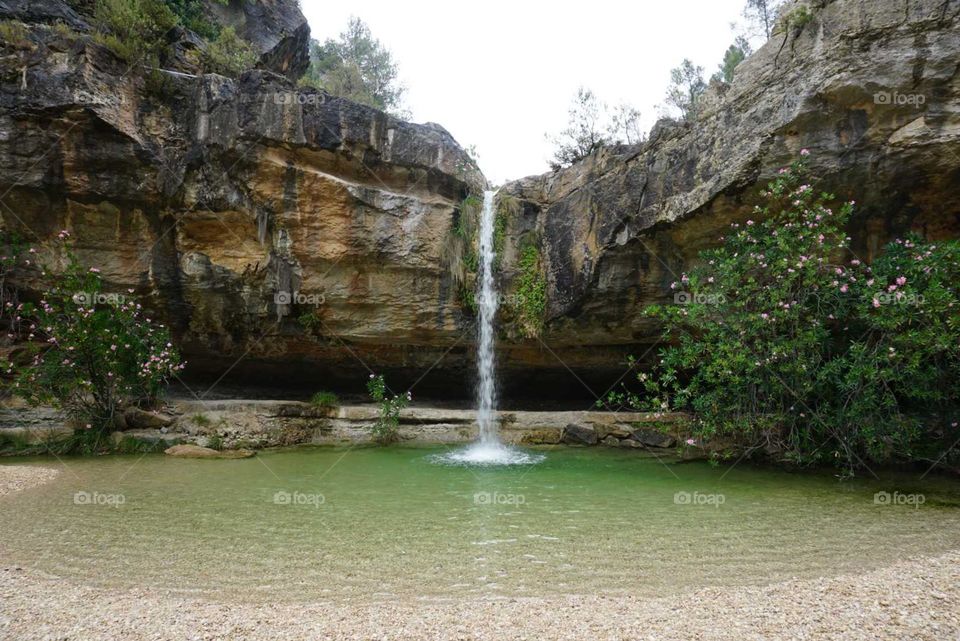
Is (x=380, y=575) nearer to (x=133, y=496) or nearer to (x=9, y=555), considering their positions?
(x=9, y=555)

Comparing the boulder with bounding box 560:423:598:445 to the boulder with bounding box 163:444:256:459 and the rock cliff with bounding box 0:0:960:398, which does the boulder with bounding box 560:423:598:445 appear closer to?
the rock cliff with bounding box 0:0:960:398

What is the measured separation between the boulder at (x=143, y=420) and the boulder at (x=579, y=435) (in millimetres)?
9075

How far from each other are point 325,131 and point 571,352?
27.5 ft

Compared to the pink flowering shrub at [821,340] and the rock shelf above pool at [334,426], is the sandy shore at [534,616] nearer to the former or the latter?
the pink flowering shrub at [821,340]

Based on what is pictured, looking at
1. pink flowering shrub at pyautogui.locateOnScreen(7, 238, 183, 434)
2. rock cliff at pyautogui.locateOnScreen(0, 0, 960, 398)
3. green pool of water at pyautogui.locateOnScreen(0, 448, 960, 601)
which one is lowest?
green pool of water at pyautogui.locateOnScreen(0, 448, 960, 601)

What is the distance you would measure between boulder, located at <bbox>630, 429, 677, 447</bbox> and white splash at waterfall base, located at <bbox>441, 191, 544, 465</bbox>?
2500mm

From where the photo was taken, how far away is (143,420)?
37.7 ft

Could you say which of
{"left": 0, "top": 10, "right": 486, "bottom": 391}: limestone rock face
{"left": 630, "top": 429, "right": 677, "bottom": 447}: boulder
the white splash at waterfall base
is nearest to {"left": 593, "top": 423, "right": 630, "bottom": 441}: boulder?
{"left": 630, "top": 429, "right": 677, "bottom": 447}: boulder

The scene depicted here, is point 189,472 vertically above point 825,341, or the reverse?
point 825,341

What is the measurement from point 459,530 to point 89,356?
31.3ft

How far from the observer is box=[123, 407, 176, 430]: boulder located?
37.6 ft

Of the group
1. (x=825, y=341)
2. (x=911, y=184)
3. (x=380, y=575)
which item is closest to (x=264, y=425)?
(x=380, y=575)

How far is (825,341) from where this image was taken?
841 cm

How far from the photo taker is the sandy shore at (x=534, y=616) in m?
3.04
